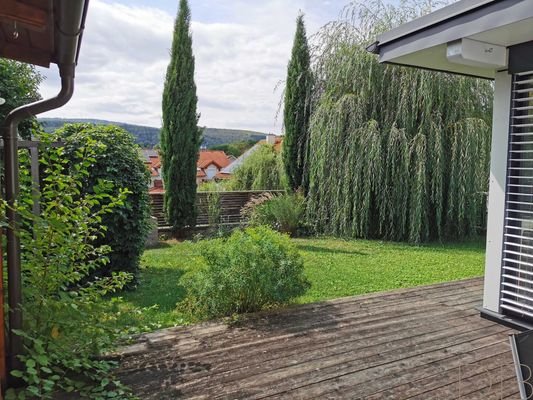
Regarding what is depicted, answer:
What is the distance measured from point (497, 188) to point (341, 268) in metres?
3.15

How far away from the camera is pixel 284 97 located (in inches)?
440

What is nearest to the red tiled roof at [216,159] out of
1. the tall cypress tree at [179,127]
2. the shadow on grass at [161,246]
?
the tall cypress tree at [179,127]

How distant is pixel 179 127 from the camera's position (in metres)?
10.1

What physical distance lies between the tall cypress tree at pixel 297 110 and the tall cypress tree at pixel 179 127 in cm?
261

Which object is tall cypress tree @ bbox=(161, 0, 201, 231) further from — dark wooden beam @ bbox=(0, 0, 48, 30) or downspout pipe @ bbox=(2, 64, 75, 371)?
dark wooden beam @ bbox=(0, 0, 48, 30)

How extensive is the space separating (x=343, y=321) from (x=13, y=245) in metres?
2.56

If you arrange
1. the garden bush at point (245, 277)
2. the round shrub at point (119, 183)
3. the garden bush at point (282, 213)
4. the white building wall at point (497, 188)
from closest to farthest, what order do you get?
the white building wall at point (497, 188) < the garden bush at point (245, 277) < the round shrub at point (119, 183) < the garden bush at point (282, 213)

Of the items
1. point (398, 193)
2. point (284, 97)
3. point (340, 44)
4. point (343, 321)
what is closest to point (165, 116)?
point (284, 97)

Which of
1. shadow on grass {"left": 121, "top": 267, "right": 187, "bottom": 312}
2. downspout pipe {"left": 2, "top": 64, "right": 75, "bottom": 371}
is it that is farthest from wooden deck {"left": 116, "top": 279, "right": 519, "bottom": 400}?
shadow on grass {"left": 121, "top": 267, "right": 187, "bottom": 312}

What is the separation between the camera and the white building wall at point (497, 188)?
3525mm

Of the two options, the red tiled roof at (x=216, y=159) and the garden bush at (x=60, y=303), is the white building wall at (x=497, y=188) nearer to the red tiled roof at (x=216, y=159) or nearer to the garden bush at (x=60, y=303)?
the garden bush at (x=60, y=303)

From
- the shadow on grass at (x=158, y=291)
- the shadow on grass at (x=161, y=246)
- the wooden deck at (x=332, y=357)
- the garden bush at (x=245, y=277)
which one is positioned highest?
the garden bush at (x=245, y=277)

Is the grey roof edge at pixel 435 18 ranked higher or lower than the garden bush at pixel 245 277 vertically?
higher

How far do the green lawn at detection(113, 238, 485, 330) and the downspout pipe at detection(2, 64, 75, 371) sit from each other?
1.27 meters
